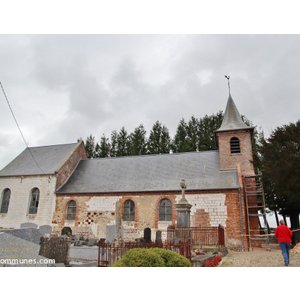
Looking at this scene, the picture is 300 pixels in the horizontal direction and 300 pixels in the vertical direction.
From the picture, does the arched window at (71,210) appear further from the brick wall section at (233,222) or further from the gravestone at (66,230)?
the brick wall section at (233,222)

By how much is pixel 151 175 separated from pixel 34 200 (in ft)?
31.5

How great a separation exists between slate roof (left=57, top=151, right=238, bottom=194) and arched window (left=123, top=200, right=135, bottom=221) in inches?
36.2

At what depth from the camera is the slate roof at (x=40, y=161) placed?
22.6 meters

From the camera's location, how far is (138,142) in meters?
37.1

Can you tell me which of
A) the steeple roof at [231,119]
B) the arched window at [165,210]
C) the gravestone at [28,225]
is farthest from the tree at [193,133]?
the gravestone at [28,225]

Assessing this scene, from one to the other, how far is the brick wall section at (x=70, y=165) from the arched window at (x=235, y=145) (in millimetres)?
13441

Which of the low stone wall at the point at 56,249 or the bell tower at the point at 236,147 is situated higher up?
the bell tower at the point at 236,147

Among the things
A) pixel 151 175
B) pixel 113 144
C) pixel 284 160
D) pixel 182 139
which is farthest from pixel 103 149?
pixel 284 160

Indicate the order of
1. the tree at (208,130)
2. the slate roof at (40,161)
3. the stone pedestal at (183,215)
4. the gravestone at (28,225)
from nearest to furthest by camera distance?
the stone pedestal at (183,215) → the gravestone at (28,225) → the slate roof at (40,161) → the tree at (208,130)

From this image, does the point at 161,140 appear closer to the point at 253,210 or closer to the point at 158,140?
the point at 158,140

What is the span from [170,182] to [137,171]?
348 centimetres

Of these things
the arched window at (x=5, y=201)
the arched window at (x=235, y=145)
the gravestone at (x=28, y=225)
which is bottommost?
the gravestone at (x=28, y=225)

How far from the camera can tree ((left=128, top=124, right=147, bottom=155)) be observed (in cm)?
3656

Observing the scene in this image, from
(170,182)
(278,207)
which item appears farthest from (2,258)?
(278,207)
